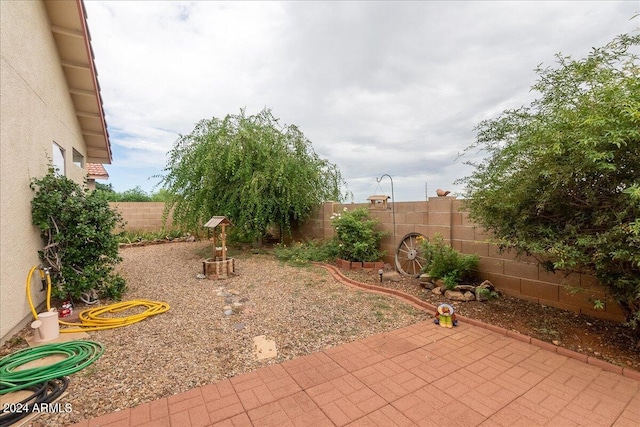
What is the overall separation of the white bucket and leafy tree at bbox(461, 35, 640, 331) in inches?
210

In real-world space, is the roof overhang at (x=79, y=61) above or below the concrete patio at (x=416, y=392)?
above

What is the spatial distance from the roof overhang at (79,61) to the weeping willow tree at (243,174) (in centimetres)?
197

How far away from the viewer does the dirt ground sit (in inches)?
114

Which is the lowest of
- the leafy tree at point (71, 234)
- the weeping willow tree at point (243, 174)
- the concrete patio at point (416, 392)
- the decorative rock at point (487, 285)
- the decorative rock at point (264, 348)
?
the concrete patio at point (416, 392)

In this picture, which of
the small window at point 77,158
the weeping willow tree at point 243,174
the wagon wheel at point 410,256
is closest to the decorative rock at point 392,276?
the wagon wheel at point 410,256

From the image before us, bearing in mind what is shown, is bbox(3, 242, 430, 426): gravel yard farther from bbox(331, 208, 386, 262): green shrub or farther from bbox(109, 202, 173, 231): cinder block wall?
bbox(109, 202, 173, 231): cinder block wall

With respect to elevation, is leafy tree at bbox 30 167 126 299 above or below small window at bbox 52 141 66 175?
below

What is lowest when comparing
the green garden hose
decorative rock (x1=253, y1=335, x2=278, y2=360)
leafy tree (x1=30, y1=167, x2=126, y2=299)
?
decorative rock (x1=253, y1=335, x2=278, y2=360)

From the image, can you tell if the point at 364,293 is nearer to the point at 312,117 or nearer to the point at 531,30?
the point at 531,30

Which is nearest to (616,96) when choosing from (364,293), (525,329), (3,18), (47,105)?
(525,329)

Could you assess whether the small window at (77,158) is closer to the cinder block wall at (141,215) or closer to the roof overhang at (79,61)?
the roof overhang at (79,61)

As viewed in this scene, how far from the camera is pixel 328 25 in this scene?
619 cm

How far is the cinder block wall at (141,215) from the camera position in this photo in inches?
461

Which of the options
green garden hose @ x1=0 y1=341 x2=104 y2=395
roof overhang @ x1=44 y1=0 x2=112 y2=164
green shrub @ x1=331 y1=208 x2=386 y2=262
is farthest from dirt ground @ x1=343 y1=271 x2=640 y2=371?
roof overhang @ x1=44 y1=0 x2=112 y2=164
